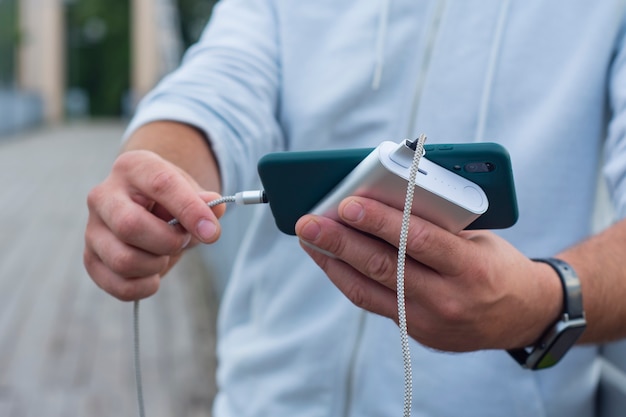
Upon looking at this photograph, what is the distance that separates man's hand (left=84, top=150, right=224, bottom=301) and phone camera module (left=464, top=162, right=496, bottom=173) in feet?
1.00

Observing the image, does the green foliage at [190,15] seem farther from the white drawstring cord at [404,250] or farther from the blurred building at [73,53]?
the white drawstring cord at [404,250]

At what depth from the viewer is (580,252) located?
0.97 meters

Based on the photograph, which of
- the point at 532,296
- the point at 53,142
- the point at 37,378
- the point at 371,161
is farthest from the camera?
the point at 53,142

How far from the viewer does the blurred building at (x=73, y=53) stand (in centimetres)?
1964

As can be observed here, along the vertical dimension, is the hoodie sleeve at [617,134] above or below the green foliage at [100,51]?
above

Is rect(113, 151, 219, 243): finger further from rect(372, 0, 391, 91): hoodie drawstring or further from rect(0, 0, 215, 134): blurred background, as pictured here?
rect(0, 0, 215, 134): blurred background

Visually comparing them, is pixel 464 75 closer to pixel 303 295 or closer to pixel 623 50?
pixel 623 50

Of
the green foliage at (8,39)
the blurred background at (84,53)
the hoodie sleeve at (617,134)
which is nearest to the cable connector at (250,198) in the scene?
the hoodie sleeve at (617,134)

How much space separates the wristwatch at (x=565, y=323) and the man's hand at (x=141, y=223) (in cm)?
40

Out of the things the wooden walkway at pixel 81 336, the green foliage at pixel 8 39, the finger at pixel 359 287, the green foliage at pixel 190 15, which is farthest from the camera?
the green foliage at pixel 190 15

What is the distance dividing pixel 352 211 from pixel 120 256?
331 millimetres

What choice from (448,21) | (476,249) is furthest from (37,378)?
(476,249)

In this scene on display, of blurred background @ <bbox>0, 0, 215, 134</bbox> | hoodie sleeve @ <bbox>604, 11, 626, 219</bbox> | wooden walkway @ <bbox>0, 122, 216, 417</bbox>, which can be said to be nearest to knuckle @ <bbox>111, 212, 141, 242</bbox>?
hoodie sleeve @ <bbox>604, 11, 626, 219</bbox>

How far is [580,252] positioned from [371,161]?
13.6 inches
